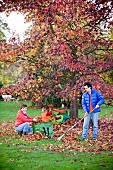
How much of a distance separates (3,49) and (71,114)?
3176mm

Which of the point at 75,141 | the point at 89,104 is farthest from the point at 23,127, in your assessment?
the point at 89,104

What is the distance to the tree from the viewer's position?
10383mm

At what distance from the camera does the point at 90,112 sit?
27.4 feet

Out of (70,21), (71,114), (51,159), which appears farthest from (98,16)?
(71,114)

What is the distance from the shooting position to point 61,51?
420 inches

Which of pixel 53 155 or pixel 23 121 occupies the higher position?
pixel 23 121

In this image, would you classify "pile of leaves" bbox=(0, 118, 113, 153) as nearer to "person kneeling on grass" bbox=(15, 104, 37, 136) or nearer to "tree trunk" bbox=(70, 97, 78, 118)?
"person kneeling on grass" bbox=(15, 104, 37, 136)

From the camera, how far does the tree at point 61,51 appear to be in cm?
1038

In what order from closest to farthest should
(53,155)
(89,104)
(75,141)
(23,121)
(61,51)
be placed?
(53,155) → (75,141) → (89,104) → (23,121) → (61,51)

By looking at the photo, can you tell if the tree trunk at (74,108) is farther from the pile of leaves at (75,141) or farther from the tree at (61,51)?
the pile of leaves at (75,141)

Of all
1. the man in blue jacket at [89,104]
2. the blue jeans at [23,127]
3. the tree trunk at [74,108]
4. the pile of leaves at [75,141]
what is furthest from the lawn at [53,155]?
the tree trunk at [74,108]

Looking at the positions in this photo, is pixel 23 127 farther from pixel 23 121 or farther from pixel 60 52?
pixel 60 52

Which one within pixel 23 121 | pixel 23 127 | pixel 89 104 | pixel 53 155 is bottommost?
pixel 53 155

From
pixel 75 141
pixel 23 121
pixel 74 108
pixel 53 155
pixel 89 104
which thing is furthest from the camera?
pixel 74 108
